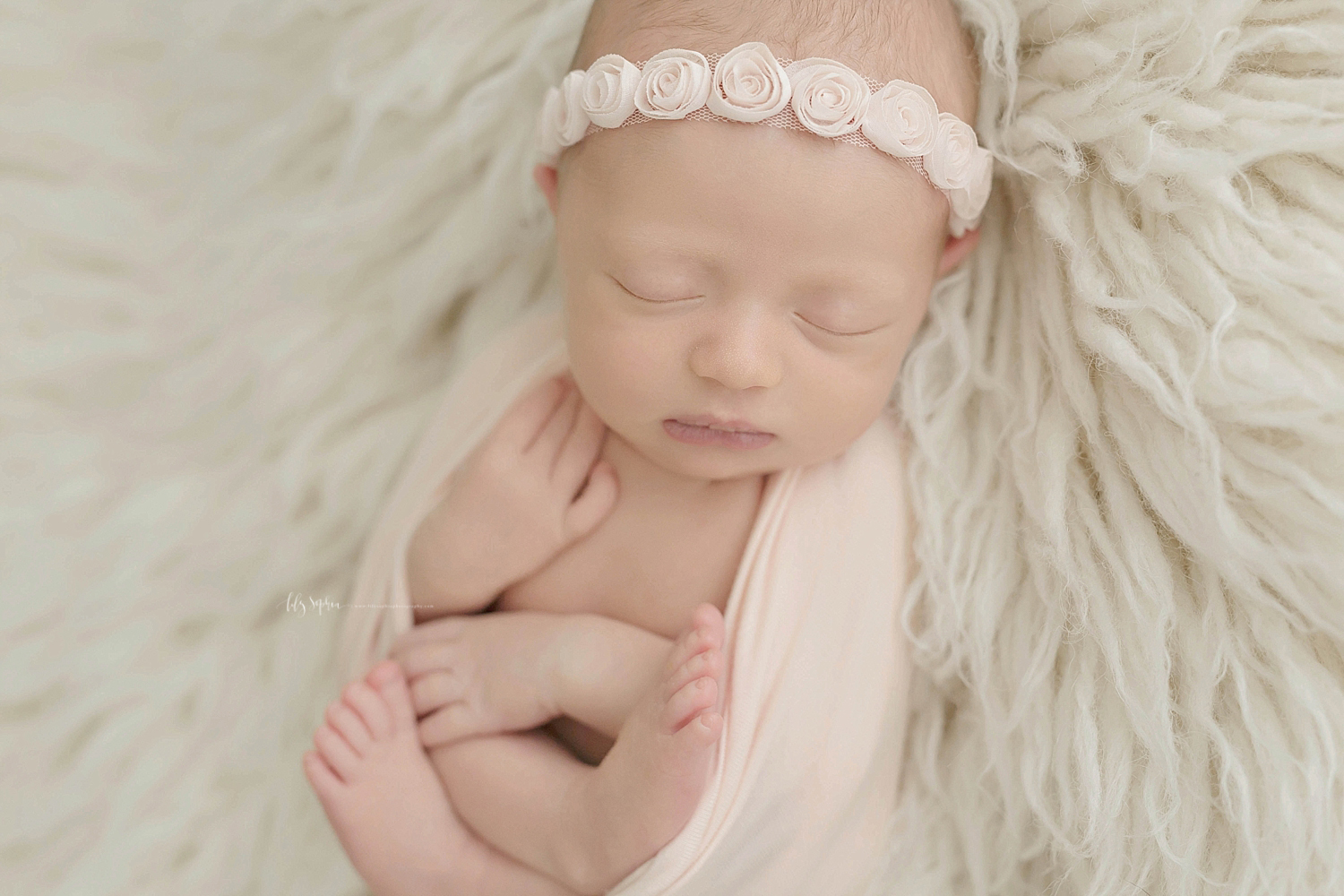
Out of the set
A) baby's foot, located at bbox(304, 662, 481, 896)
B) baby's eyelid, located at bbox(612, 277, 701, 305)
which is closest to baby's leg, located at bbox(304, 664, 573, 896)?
baby's foot, located at bbox(304, 662, 481, 896)

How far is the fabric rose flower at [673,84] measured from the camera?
852 mm

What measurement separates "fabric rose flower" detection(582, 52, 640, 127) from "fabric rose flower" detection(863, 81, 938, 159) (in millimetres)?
198

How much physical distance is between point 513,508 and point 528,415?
0.10 m

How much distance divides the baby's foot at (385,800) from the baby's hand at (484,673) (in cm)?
4

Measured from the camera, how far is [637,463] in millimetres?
1076

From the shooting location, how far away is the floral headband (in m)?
0.84

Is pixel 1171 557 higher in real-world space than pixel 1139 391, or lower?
lower

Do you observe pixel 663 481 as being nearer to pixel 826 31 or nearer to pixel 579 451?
pixel 579 451

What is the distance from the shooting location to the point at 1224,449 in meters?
0.88

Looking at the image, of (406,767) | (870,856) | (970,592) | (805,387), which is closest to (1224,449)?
(970,592)

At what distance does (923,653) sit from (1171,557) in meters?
0.24

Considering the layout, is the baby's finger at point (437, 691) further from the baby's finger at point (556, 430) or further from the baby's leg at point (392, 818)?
the baby's finger at point (556, 430)

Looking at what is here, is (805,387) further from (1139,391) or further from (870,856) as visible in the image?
(870,856)

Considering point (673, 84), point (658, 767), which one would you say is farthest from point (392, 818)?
point (673, 84)
